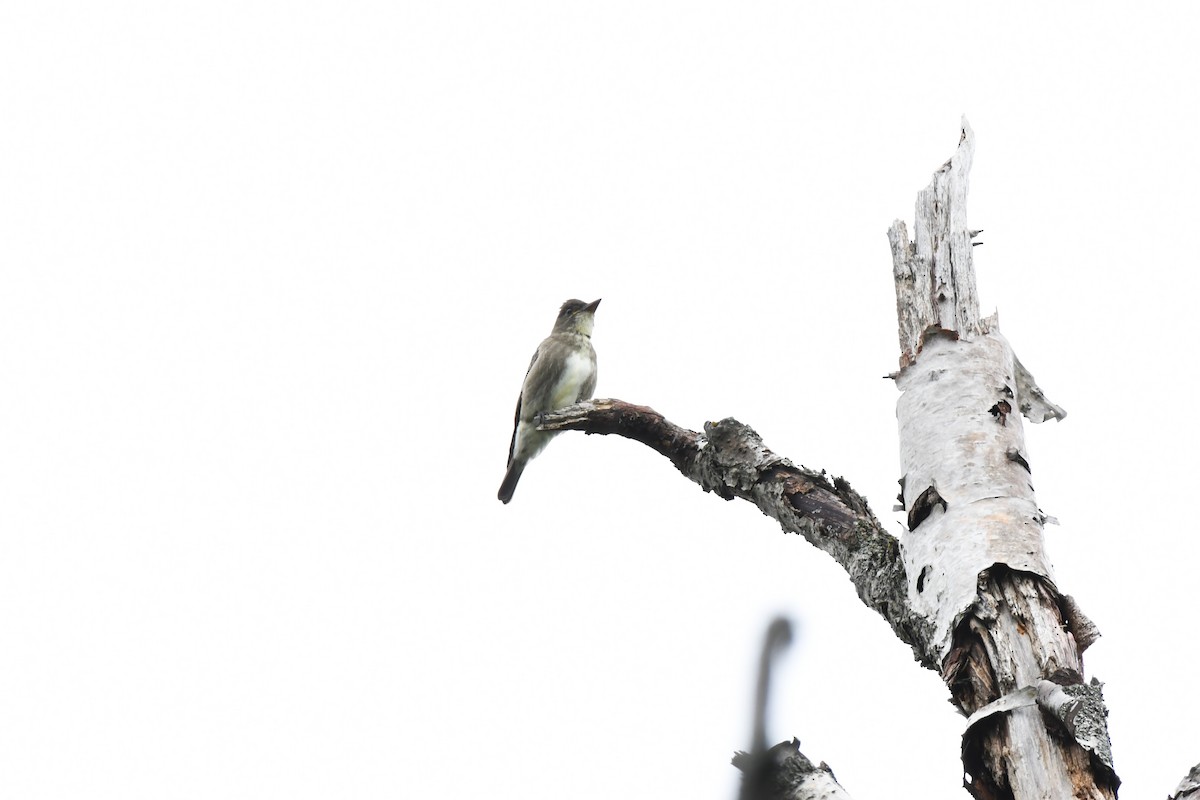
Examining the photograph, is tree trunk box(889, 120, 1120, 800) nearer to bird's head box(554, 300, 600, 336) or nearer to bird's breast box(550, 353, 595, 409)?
bird's breast box(550, 353, 595, 409)

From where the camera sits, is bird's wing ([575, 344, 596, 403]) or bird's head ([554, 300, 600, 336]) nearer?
bird's wing ([575, 344, 596, 403])

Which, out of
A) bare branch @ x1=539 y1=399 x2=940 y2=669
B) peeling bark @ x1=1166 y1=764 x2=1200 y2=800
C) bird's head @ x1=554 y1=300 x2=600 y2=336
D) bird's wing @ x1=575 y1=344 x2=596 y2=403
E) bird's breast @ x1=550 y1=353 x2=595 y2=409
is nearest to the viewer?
peeling bark @ x1=1166 y1=764 x2=1200 y2=800

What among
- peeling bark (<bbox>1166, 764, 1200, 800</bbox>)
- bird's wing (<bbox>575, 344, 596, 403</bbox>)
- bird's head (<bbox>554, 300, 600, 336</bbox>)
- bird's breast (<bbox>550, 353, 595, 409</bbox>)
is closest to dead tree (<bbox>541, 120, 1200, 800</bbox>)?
peeling bark (<bbox>1166, 764, 1200, 800</bbox>)

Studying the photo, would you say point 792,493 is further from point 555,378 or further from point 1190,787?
point 555,378

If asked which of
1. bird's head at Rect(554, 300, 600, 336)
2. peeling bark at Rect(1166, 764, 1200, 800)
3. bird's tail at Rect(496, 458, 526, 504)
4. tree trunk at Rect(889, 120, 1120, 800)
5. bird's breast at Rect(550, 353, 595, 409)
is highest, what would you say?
bird's head at Rect(554, 300, 600, 336)

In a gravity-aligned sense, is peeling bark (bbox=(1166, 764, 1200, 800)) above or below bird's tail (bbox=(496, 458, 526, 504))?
below

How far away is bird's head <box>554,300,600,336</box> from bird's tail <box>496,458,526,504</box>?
1.10 m

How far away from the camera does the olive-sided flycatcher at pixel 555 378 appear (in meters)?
8.77

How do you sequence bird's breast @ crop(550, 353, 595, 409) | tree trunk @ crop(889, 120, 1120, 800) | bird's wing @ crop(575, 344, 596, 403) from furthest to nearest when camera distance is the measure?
bird's wing @ crop(575, 344, 596, 403) < bird's breast @ crop(550, 353, 595, 409) < tree trunk @ crop(889, 120, 1120, 800)

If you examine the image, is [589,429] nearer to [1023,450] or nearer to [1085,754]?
[1023,450]

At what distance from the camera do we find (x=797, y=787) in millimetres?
1721

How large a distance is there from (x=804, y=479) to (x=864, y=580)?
1.69ft

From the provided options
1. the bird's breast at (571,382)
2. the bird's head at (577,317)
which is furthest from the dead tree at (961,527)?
the bird's head at (577,317)

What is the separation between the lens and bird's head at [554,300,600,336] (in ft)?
30.3
